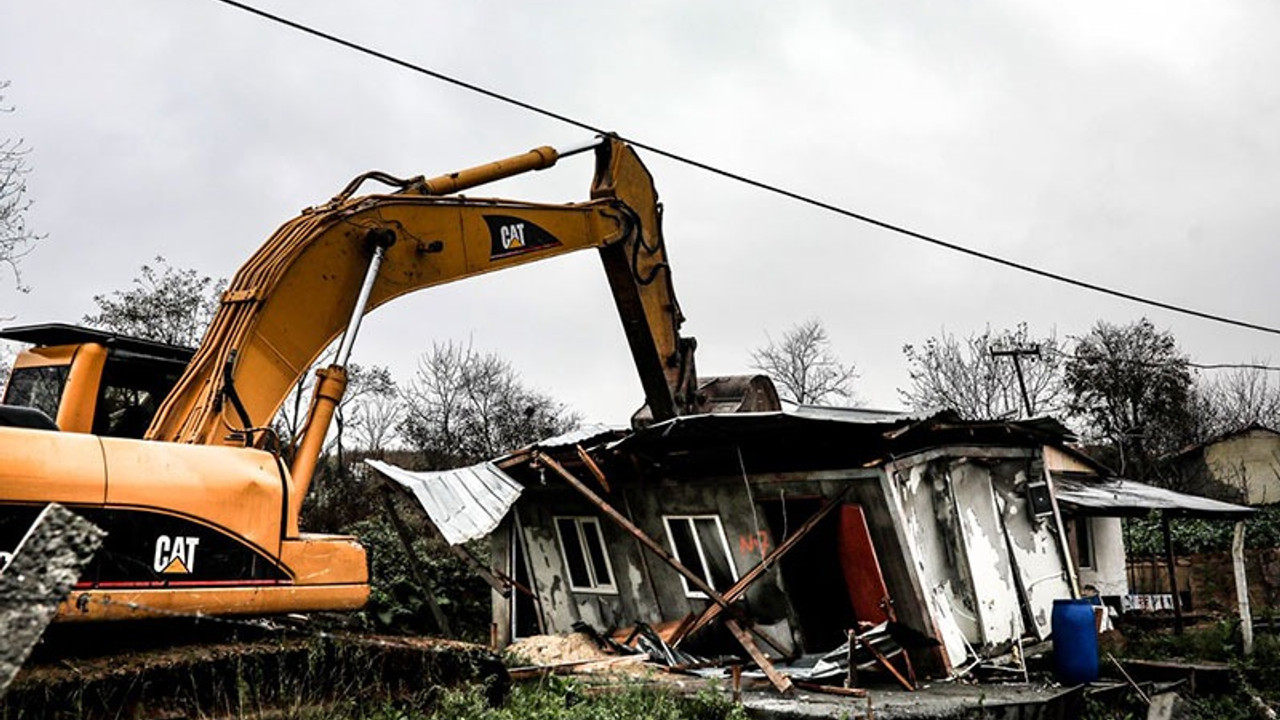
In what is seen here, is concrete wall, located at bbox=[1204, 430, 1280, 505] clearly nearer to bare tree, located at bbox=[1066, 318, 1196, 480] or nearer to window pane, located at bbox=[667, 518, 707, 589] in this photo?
bare tree, located at bbox=[1066, 318, 1196, 480]

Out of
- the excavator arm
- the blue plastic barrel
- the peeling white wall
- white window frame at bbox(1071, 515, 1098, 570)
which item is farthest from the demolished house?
the peeling white wall

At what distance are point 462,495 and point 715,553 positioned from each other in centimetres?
339

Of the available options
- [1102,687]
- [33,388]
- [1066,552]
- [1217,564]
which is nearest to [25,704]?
[33,388]

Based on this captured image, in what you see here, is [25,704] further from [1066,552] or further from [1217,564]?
[1217,564]

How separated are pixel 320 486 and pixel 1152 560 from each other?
69.7ft

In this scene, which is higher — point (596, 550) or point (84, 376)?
point (84, 376)

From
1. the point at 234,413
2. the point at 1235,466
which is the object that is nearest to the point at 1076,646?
the point at 234,413

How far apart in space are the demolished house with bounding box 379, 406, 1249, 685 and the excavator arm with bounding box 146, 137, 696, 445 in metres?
1.47

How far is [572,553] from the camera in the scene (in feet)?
49.0

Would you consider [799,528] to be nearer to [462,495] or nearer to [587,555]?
[587,555]

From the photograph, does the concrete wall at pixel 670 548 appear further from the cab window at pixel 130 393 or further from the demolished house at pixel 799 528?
the cab window at pixel 130 393

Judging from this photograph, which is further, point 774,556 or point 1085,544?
point 1085,544

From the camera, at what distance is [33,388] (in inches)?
271

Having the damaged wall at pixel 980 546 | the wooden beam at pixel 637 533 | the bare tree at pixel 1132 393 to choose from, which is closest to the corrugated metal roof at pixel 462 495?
the wooden beam at pixel 637 533
